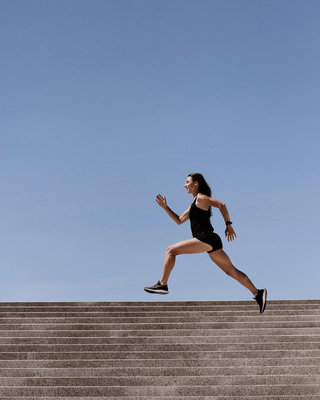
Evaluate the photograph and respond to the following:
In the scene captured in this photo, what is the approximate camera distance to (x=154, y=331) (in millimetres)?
6691

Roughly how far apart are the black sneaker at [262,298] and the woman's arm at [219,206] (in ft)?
3.26

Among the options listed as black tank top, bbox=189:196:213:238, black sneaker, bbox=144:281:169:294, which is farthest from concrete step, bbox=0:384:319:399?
black tank top, bbox=189:196:213:238

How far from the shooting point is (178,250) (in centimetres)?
717

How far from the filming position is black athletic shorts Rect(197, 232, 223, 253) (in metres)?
7.09

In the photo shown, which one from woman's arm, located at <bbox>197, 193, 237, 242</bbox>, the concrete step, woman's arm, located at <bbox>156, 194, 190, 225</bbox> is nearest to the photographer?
the concrete step

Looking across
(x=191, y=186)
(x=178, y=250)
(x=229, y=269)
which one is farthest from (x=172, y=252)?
(x=191, y=186)

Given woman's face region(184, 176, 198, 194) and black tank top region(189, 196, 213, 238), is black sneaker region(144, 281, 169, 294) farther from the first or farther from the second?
woman's face region(184, 176, 198, 194)

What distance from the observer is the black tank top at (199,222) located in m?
7.15

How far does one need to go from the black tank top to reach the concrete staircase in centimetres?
122

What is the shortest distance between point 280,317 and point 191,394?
7.78 feet

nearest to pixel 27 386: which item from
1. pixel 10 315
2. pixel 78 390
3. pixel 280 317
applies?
pixel 78 390

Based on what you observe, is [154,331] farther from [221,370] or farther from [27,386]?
[27,386]

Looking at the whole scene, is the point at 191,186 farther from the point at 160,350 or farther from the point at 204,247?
the point at 160,350

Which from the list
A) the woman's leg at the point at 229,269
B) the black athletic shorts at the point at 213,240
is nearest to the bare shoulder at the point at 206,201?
the black athletic shorts at the point at 213,240
